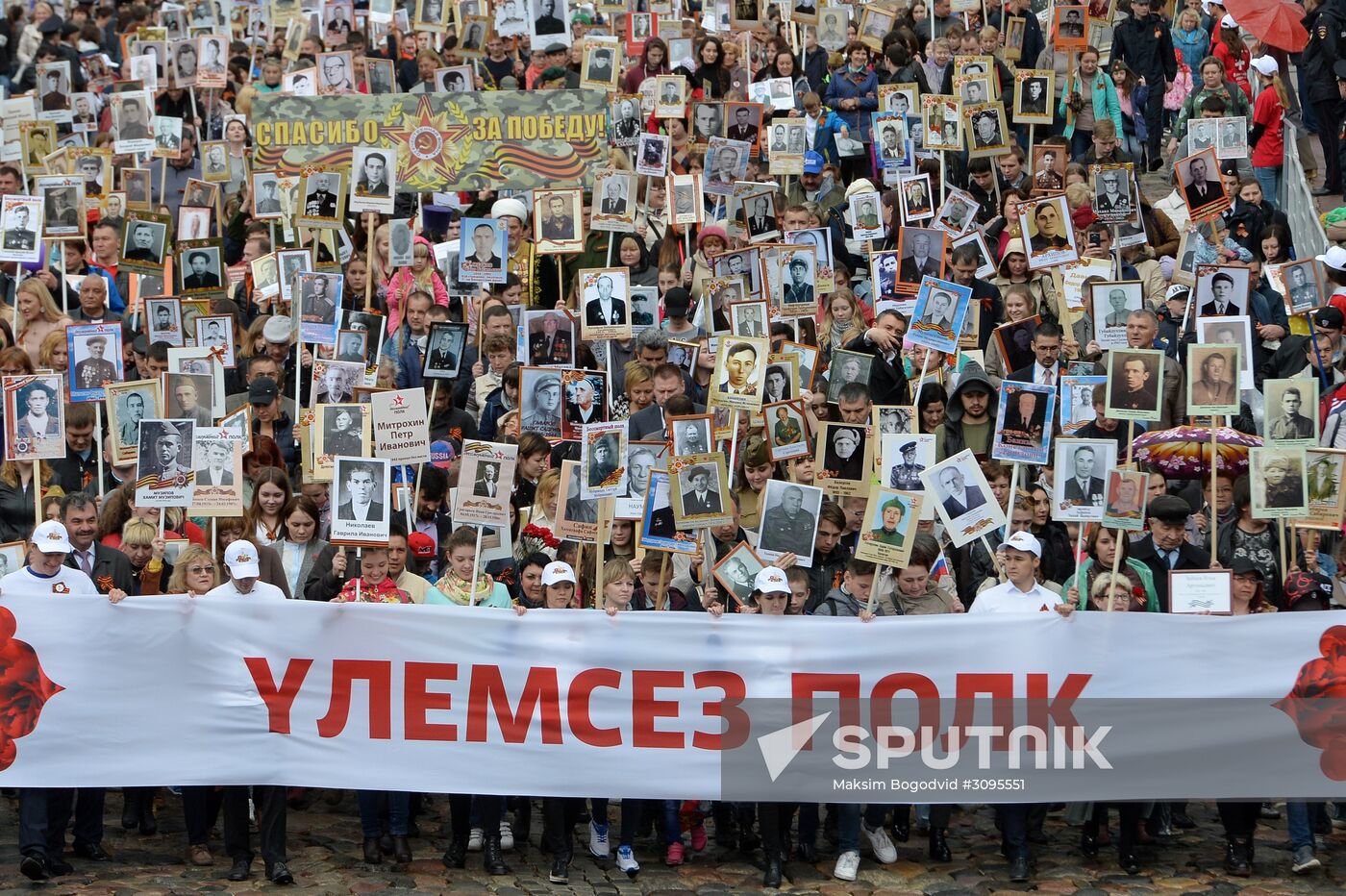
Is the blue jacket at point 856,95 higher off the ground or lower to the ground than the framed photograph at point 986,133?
higher

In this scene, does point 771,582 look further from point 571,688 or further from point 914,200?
point 914,200

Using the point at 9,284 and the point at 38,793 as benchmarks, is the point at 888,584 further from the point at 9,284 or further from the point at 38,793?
the point at 9,284

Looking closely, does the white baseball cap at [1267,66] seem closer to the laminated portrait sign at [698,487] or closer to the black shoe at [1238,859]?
the laminated portrait sign at [698,487]

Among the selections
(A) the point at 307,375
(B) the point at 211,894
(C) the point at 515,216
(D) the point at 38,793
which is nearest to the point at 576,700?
(B) the point at 211,894

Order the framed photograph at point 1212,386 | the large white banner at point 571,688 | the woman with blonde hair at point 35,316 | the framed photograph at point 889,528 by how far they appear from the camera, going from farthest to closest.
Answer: the woman with blonde hair at point 35,316 → the framed photograph at point 1212,386 → the framed photograph at point 889,528 → the large white banner at point 571,688

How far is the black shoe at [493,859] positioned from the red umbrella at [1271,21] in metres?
12.3

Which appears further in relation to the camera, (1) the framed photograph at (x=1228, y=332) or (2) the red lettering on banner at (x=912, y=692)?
(1) the framed photograph at (x=1228, y=332)

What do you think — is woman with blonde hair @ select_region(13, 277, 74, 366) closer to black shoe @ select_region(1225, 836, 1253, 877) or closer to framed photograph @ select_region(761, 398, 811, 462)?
framed photograph @ select_region(761, 398, 811, 462)

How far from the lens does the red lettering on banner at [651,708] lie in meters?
11.6

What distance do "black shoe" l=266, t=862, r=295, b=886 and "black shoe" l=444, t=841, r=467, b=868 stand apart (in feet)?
2.88

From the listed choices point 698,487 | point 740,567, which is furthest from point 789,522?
point 698,487

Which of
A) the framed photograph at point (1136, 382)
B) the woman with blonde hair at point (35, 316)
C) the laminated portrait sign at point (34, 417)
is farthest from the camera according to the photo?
the woman with blonde hair at point (35, 316)

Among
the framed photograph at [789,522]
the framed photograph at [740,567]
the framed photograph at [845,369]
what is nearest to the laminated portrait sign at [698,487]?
the framed photograph at [789,522]

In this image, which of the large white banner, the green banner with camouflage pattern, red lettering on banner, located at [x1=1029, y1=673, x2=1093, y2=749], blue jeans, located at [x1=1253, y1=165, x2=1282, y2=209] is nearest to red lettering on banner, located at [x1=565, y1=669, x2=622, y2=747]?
the large white banner
